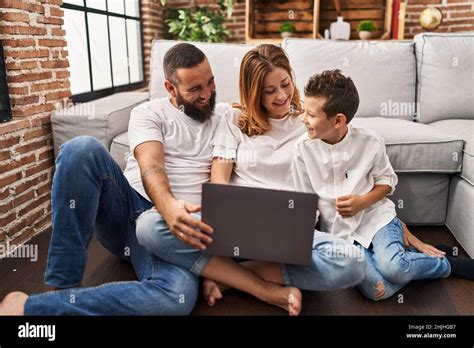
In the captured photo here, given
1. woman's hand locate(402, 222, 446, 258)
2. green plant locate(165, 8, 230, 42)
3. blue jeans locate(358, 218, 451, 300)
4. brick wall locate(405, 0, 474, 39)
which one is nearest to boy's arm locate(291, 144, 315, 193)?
blue jeans locate(358, 218, 451, 300)

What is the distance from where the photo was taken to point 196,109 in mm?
1456

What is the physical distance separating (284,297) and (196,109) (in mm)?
655

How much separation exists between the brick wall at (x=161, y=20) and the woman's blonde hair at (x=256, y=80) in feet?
9.54

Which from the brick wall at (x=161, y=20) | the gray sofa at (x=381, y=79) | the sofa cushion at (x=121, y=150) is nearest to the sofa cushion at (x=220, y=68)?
the gray sofa at (x=381, y=79)

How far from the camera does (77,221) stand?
1.25 metres

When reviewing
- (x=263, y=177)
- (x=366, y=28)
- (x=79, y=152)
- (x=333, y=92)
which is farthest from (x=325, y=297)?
(x=366, y=28)

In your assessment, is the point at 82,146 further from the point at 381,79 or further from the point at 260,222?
the point at 381,79

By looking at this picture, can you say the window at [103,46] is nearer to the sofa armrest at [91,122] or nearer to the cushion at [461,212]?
the sofa armrest at [91,122]

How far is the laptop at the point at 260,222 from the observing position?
3.67ft

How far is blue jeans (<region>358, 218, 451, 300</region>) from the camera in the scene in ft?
4.50

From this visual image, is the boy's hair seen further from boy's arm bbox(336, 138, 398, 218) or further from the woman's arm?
the woman's arm

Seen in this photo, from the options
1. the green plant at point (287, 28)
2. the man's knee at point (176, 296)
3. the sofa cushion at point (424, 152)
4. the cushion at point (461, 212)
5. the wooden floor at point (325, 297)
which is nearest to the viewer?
the man's knee at point (176, 296)
